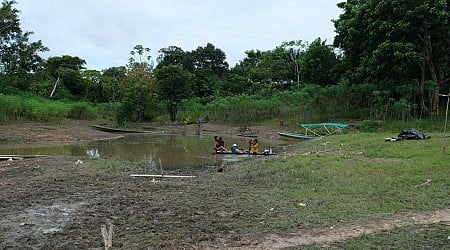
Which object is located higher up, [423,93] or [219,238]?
[423,93]

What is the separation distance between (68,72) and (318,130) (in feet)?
119

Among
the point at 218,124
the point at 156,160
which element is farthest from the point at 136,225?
the point at 218,124

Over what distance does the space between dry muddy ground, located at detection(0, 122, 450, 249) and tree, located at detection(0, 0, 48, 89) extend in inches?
1174

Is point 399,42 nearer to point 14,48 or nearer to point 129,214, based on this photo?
point 129,214

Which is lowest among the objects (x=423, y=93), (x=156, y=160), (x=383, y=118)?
(x=156, y=160)

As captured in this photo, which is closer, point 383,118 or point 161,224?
point 161,224

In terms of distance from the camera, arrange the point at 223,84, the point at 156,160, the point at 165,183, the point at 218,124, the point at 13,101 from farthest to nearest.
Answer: the point at 223,84, the point at 218,124, the point at 13,101, the point at 156,160, the point at 165,183

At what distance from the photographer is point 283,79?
5806 centimetres

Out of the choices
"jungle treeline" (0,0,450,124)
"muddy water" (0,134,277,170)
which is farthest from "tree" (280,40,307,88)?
"muddy water" (0,134,277,170)

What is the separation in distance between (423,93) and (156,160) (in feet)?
71.1

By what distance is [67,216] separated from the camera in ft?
29.8

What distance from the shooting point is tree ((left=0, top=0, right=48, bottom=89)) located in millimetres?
40062

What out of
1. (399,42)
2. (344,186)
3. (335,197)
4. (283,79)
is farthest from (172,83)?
(335,197)

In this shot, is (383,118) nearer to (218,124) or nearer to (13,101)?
(218,124)
